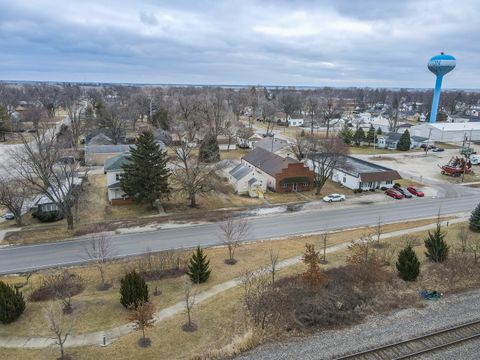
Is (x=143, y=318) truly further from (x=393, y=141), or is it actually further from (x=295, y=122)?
(x=295, y=122)

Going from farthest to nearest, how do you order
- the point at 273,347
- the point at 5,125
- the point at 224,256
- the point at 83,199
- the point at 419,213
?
the point at 5,125 → the point at 83,199 → the point at 419,213 → the point at 224,256 → the point at 273,347

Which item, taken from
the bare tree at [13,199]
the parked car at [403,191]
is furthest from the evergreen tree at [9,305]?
the parked car at [403,191]

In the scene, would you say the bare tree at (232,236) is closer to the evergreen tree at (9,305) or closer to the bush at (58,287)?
the bush at (58,287)

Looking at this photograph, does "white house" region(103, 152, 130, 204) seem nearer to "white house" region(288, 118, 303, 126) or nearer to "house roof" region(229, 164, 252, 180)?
"house roof" region(229, 164, 252, 180)

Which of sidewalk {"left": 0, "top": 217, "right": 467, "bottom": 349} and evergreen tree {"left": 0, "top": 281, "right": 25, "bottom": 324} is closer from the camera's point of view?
sidewalk {"left": 0, "top": 217, "right": 467, "bottom": 349}

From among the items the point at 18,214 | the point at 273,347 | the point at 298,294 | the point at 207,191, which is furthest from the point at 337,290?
the point at 18,214

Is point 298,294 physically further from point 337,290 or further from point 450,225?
point 450,225

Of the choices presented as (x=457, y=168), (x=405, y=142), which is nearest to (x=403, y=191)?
(x=457, y=168)

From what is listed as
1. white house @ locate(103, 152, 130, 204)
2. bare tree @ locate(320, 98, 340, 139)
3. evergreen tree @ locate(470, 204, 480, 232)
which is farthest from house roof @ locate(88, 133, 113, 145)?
evergreen tree @ locate(470, 204, 480, 232)
